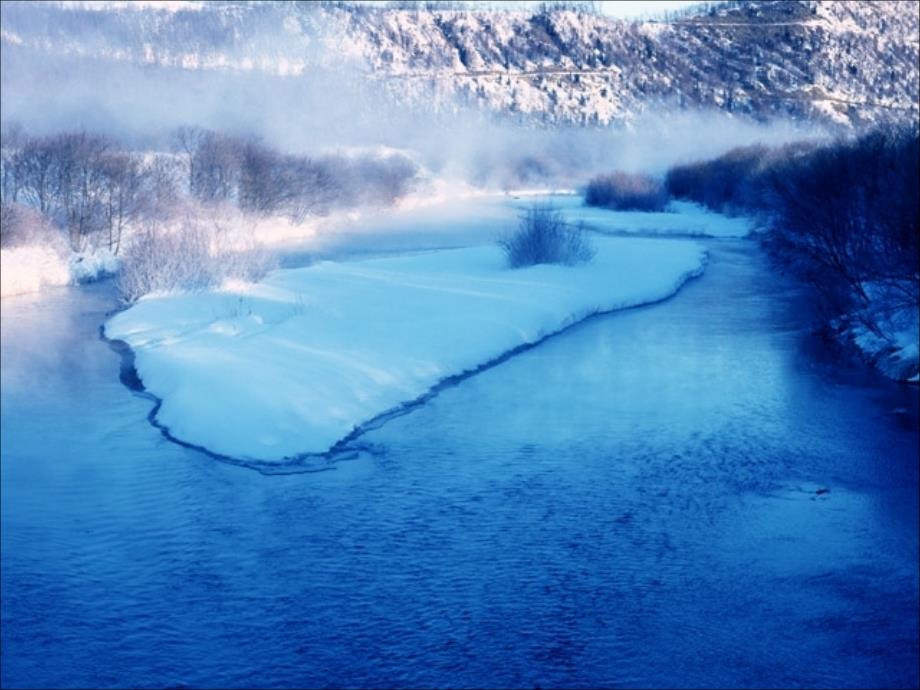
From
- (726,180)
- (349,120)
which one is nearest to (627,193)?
(726,180)

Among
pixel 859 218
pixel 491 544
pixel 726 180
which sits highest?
pixel 726 180

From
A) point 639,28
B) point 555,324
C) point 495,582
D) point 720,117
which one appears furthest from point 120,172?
point 639,28

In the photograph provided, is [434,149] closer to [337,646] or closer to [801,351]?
[801,351]

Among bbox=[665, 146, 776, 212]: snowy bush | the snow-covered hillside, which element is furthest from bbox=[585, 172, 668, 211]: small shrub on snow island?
the snow-covered hillside

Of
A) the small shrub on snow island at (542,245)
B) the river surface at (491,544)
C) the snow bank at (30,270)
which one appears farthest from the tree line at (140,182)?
the river surface at (491,544)

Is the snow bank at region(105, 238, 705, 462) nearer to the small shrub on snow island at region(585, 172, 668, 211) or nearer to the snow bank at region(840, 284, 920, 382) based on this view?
the snow bank at region(840, 284, 920, 382)

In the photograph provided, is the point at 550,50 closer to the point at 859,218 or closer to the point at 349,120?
the point at 349,120

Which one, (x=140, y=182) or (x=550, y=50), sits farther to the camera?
(x=550, y=50)

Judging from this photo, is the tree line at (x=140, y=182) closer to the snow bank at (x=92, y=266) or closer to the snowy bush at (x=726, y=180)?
the snow bank at (x=92, y=266)
